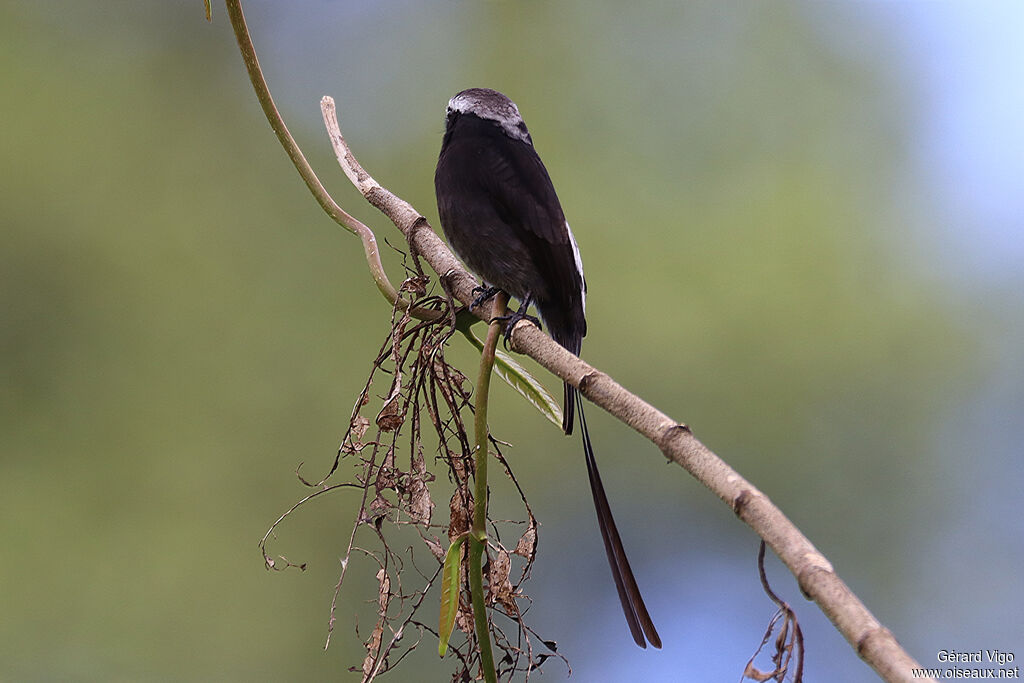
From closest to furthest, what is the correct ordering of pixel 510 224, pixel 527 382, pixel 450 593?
pixel 450 593, pixel 527 382, pixel 510 224

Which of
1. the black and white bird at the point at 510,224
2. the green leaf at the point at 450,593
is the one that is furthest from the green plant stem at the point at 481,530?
the black and white bird at the point at 510,224

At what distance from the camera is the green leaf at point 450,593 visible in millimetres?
682

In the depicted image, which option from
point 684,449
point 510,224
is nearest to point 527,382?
Answer: point 684,449

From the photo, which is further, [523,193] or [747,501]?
[523,193]

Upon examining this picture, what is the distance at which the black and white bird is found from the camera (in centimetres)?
142

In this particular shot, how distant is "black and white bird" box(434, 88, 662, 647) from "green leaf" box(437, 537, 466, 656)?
696mm

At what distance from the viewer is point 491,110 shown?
1535 mm

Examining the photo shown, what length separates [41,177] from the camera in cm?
414

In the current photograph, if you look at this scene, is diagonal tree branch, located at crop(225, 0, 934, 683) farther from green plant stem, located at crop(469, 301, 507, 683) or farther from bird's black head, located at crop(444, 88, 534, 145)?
bird's black head, located at crop(444, 88, 534, 145)

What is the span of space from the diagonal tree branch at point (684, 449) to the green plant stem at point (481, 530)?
43 millimetres

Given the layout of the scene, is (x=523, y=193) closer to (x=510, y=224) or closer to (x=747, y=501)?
(x=510, y=224)

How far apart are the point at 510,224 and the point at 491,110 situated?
0.70 ft

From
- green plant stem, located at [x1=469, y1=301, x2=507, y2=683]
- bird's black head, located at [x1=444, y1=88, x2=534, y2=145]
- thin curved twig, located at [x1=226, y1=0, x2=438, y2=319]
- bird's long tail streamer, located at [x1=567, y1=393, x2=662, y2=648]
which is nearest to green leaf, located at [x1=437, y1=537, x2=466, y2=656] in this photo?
green plant stem, located at [x1=469, y1=301, x2=507, y2=683]

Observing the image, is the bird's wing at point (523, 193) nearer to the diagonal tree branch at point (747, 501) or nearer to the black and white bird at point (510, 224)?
the black and white bird at point (510, 224)
